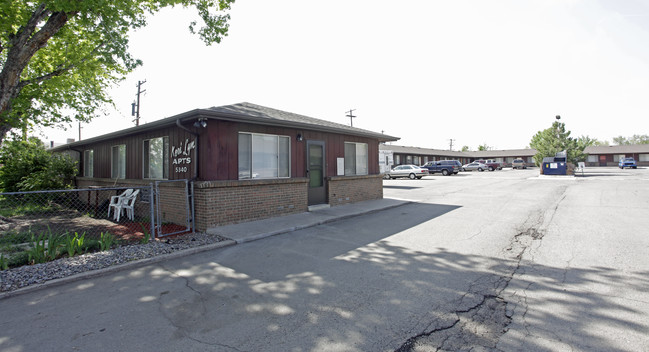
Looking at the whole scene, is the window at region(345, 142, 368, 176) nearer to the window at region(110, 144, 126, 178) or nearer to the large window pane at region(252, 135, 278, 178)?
the large window pane at region(252, 135, 278, 178)

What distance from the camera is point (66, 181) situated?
1533cm

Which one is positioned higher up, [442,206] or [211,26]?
[211,26]

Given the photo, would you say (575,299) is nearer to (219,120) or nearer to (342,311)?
(342,311)

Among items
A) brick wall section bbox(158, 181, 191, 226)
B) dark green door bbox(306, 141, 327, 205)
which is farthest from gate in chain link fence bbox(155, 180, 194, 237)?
dark green door bbox(306, 141, 327, 205)

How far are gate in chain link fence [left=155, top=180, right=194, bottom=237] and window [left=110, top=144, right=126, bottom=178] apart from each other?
12.9ft

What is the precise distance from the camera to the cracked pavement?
2.76m

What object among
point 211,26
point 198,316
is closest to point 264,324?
point 198,316

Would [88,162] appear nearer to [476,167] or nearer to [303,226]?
[303,226]

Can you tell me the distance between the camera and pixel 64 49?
1188 centimetres

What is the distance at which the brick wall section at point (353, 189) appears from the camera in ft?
37.2

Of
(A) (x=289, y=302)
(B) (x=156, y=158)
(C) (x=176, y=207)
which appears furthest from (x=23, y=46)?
(A) (x=289, y=302)

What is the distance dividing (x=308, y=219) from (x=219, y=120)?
3737 millimetres

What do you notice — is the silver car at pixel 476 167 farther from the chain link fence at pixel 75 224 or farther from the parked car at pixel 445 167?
the chain link fence at pixel 75 224

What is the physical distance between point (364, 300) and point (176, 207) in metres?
6.77
